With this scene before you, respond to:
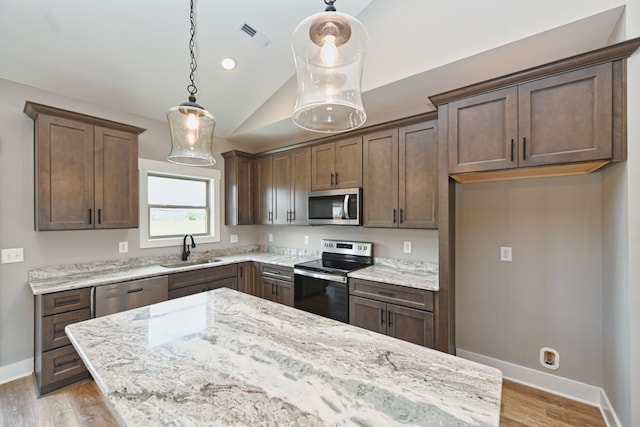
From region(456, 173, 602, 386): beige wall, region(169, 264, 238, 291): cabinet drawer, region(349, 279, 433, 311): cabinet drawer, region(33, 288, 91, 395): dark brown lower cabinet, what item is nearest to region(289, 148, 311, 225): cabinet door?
region(169, 264, 238, 291): cabinet drawer

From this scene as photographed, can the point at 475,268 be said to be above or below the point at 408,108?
below

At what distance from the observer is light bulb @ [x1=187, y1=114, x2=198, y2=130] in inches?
64.9

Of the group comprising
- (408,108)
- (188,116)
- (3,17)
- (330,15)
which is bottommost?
(188,116)

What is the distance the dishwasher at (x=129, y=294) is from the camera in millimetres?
2498

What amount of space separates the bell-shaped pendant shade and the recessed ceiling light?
1.65 metres

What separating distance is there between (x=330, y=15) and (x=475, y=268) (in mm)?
2567

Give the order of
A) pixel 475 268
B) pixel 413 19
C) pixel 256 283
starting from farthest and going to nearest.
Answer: pixel 256 283, pixel 475 268, pixel 413 19

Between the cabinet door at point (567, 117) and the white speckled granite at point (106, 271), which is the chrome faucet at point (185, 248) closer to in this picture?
the white speckled granite at point (106, 271)

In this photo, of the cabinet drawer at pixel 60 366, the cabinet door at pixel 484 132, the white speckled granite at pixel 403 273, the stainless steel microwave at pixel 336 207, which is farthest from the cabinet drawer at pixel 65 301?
the cabinet door at pixel 484 132

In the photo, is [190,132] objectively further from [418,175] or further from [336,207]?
[418,175]

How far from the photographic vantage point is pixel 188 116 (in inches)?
64.7

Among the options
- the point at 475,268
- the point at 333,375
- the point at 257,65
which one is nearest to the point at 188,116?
the point at 333,375

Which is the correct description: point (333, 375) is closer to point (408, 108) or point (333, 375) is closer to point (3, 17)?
point (408, 108)

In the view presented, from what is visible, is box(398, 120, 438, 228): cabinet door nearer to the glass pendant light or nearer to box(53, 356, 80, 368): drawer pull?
the glass pendant light
